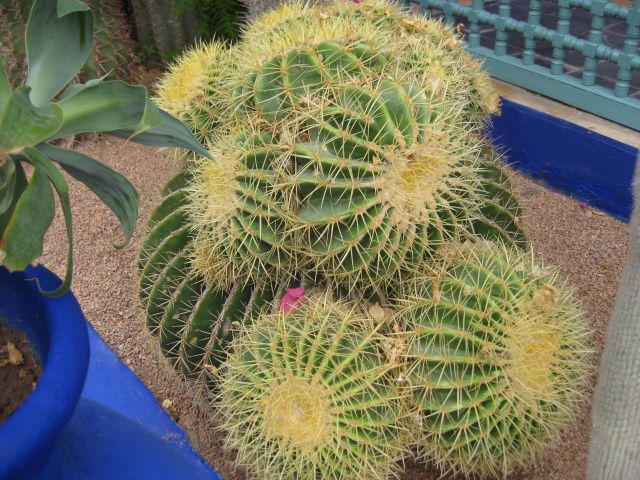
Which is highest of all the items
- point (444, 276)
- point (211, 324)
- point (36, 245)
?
point (36, 245)

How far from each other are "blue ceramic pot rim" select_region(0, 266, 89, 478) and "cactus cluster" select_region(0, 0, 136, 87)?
2384 mm

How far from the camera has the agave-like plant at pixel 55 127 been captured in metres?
0.80

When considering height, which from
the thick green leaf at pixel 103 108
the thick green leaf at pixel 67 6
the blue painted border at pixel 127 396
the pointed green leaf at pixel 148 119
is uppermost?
the thick green leaf at pixel 67 6

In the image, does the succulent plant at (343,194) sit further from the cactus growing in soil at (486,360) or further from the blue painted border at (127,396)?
the blue painted border at (127,396)

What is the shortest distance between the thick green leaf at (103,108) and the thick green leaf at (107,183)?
0.06 meters

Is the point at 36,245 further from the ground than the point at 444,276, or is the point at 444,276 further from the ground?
the point at 36,245

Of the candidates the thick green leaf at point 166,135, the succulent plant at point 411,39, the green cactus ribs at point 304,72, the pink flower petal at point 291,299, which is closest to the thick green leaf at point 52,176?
the thick green leaf at point 166,135

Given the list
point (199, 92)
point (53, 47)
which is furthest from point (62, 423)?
point (199, 92)

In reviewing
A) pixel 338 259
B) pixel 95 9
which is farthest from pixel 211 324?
pixel 95 9

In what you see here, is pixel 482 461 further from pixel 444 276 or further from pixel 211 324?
pixel 211 324

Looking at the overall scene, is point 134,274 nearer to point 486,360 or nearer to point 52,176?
point 486,360

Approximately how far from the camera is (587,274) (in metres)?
2.50

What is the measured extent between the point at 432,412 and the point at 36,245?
938mm

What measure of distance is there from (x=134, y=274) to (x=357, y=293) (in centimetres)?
100
